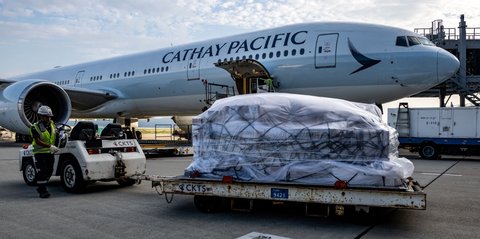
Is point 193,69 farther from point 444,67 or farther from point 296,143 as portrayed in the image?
point 296,143

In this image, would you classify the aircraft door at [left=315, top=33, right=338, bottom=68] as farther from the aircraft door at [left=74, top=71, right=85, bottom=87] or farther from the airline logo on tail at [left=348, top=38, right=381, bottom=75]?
the aircraft door at [left=74, top=71, right=85, bottom=87]

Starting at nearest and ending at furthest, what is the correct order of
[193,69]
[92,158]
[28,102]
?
[92,158] → [28,102] → [193,69]

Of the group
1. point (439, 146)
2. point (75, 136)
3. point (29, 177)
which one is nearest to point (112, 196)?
point (75, 136)

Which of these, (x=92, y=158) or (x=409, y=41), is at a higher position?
(x=409, y=41)

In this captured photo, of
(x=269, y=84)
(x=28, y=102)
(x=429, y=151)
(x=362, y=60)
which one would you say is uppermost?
(x=362, y=60)

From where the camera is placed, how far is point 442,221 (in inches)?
206

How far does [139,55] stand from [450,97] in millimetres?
14946

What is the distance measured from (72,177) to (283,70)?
738 cm

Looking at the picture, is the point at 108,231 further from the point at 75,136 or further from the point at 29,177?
the point at 29,177

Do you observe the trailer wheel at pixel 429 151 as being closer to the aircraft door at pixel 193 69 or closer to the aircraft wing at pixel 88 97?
the aircraft door at pixel 193 69

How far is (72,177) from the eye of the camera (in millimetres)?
7523

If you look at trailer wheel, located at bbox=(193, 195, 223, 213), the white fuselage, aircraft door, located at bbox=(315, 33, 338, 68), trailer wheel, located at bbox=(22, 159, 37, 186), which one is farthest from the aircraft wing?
trailer wheel, located at bbox=(193, 195, 223, 213)

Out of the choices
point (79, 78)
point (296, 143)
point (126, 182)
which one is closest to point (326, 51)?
point (126, 182)

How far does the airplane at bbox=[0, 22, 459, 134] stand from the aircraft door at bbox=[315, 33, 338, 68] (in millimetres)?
27
